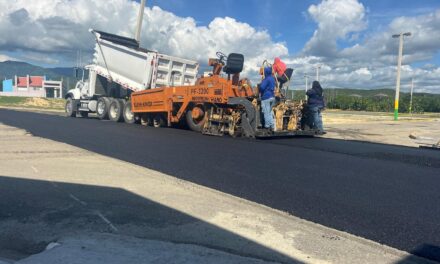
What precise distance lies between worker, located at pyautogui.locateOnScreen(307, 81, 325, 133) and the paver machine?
0.21m

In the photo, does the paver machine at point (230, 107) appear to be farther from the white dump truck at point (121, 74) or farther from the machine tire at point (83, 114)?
the machine tire at point (83, 114)

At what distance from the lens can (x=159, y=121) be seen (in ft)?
51.1

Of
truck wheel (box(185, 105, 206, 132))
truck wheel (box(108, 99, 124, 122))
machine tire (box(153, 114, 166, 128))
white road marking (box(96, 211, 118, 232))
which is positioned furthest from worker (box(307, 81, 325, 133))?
white road marking (box(96, 211, 118, 232))

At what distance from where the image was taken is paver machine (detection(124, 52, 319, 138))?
11625mm

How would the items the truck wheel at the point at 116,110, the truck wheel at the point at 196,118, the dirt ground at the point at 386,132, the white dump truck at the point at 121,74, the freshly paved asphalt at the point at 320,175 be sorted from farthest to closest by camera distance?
the truck wheel at the point at 116,110
the white dump truck at the point at 121,74
the dirt ground at the point at 386,132
the truck wheel at the point at 196,118
the freshly paved asphalt at the point at 320,175

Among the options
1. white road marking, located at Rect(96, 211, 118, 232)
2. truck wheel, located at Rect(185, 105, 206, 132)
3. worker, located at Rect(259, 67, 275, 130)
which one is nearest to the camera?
white road marking, located at Rect(96, 211, 118, 232)

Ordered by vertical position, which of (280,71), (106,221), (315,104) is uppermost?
(280,71)

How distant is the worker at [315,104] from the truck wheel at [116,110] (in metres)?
8.54

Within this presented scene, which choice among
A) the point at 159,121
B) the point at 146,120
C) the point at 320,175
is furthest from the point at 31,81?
the point at 320,175

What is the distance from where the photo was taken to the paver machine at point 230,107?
38.1ft

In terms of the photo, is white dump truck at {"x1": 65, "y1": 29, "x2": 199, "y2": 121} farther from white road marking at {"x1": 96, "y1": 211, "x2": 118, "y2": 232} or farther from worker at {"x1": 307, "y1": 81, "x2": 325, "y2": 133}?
white road marking at {"x1": 96, "y1": 211, "x2": 118, "y2": 232}

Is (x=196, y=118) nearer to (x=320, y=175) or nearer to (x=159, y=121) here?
(x=159, y=121)

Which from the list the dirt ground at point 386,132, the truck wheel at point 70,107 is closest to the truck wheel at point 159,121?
the dirt ground at point 386,132

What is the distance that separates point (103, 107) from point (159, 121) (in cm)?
470
